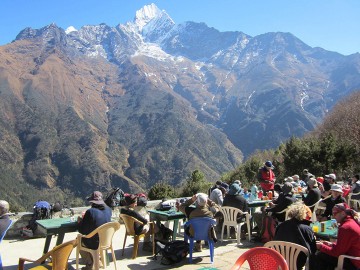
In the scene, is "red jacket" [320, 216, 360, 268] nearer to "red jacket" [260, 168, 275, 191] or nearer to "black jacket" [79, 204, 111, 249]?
"black jacket" [79, 204, 111, 249]

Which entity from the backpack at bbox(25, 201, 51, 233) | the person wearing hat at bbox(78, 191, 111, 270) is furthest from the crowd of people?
the backpack at bbox(25, 201, 51, 233)

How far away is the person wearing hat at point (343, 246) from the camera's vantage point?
14.2 ft

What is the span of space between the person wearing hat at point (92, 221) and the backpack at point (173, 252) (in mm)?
1073

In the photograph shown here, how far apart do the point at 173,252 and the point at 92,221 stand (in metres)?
1.41

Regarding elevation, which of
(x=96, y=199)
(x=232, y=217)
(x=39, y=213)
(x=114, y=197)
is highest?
(x=96, y=199)

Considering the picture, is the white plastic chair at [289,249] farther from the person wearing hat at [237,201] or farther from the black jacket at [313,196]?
the black jacket at [313,196]

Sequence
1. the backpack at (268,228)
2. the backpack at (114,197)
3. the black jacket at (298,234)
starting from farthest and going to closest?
the backpack at (114,197) < the backpack at (268,228) < the black jacket at (298,234)

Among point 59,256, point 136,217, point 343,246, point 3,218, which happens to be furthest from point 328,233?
point 3,218

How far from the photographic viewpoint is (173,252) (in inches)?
246

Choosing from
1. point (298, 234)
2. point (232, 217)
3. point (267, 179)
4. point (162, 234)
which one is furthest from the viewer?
point (267, 179)

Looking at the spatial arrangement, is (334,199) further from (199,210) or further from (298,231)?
(298,231)

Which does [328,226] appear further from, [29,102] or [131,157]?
[29,102]

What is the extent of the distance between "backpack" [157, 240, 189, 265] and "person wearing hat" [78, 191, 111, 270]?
42.2 inches

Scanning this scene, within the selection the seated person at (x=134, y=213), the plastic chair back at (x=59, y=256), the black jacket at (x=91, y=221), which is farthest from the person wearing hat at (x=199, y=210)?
the plastic chair back at (x=59, y=256)
